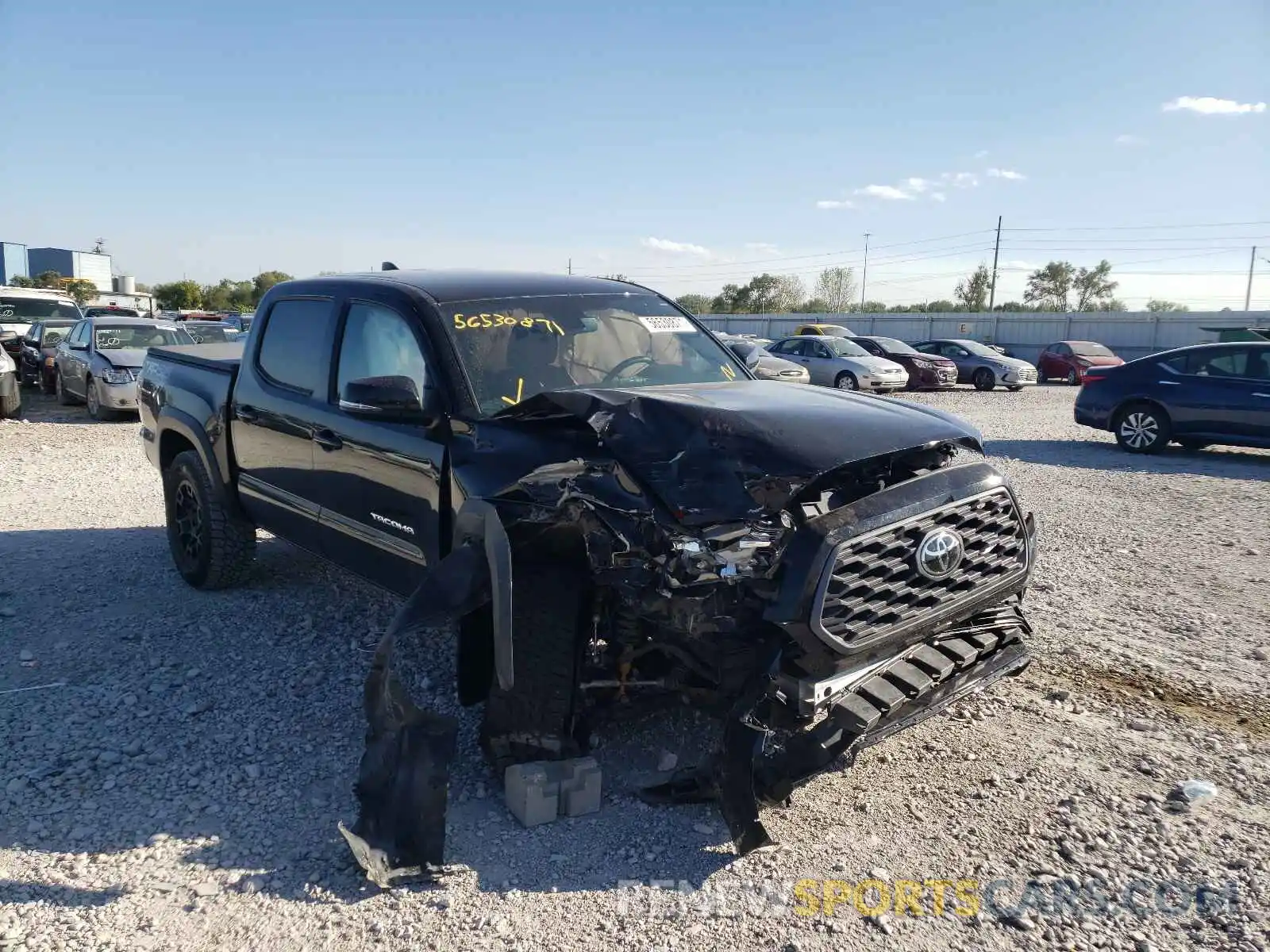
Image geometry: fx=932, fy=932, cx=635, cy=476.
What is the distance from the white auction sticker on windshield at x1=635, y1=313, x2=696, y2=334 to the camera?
483 centimetres

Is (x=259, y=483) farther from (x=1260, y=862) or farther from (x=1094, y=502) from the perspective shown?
(x=1094, y=502)

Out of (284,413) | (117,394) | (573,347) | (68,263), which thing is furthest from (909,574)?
(68,263)

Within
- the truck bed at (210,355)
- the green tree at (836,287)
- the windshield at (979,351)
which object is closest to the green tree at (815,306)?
the green tree at (836,287)

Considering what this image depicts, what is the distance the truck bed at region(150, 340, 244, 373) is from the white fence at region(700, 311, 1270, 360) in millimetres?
34243

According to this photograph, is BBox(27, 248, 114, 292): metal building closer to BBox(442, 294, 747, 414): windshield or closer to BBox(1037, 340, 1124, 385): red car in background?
BBox(1037, 340, 1124, 385): red car in background

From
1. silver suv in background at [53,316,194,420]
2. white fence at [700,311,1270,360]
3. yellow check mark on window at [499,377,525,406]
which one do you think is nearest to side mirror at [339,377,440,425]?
yellow check mark on window at [499,377,525,406]

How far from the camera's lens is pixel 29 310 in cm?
2255

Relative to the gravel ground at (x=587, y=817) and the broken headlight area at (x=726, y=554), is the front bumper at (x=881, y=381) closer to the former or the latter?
the gravel ground at (x=587, y=817)

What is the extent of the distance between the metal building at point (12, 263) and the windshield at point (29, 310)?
163ft

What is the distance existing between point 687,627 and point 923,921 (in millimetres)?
1130

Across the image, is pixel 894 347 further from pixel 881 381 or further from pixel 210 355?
pixel 210 355

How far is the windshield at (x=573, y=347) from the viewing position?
13.4 ft

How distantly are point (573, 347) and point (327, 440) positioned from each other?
1303mm

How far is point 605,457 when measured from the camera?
128 inches
